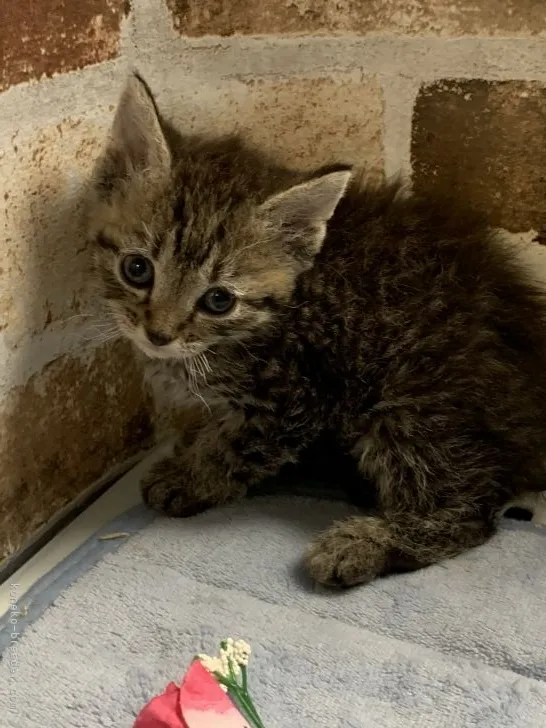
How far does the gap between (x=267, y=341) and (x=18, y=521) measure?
38 cm

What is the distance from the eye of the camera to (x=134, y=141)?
1071 mm

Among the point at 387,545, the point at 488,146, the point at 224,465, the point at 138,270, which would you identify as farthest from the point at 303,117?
the point at 387,545

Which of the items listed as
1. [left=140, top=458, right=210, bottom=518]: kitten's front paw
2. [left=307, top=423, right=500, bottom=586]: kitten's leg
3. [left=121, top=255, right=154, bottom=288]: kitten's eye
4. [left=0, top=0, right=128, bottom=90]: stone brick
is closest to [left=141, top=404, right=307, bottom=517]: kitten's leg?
[left=140, top=458, right=210, bottom=518]: kitten's front paw

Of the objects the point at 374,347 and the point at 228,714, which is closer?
the point at 228,714

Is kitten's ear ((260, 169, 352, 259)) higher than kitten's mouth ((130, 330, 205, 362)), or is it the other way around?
kitten's ear ((260, 169, 352, 259))

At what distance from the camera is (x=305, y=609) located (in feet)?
3.23

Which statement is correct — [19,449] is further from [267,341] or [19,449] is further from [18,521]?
[267,341]

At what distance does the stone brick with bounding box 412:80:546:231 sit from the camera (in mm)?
1148

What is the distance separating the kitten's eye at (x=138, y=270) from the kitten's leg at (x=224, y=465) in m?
0.22

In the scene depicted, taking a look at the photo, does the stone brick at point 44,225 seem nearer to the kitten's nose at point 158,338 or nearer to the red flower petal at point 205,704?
the kitten's nose at point 158,338

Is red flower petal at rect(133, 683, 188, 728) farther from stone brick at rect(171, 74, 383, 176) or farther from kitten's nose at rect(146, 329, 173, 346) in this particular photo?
stone brick at rect(171, 74, 383, 176)

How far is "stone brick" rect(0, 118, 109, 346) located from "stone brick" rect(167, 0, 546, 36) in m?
0.22

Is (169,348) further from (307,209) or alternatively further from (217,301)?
(307,209)

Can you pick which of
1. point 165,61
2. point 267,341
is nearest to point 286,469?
point 267,341
